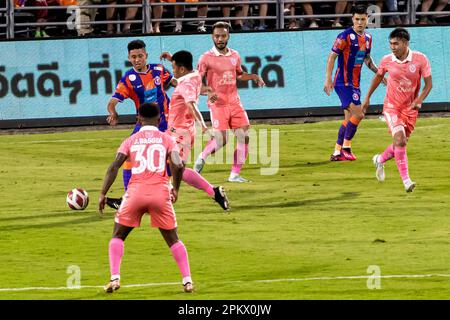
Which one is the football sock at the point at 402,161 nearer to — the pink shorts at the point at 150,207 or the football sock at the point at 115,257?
the pink shorts at the point at 150,207

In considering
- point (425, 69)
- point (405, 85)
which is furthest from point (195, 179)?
point (425, 69)

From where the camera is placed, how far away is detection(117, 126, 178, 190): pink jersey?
13.6m

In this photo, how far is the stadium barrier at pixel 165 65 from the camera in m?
30.4

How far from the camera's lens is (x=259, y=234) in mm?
17562

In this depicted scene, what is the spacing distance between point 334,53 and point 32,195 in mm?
6752

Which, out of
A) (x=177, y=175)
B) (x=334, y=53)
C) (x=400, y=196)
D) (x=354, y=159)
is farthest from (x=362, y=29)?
(x=177, y=175)

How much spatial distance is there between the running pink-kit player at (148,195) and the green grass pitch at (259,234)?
0.37m

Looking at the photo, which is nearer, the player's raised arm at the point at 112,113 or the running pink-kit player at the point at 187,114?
the player's raised arm at the point at 112,113

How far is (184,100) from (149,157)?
20.4 ft

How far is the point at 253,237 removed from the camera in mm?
17328

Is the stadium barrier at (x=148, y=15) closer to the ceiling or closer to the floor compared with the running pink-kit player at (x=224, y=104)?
closer to the ceiling

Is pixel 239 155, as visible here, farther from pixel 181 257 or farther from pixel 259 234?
pixel 181 257

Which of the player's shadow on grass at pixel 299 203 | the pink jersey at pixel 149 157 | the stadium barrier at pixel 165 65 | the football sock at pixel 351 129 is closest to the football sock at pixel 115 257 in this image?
the pink jersey at pixel 149 157
